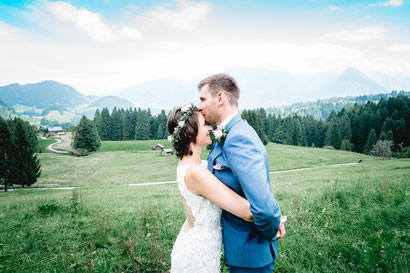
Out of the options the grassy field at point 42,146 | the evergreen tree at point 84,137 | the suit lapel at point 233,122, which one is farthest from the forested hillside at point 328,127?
the suit lapel at point 233,122

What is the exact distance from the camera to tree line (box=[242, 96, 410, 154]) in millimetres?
79475

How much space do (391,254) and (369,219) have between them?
1357mm

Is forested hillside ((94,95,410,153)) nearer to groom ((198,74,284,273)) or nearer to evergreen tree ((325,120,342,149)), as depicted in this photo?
evergreen tree ((325,120,342,149))

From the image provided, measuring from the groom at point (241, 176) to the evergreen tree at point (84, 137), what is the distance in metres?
73.6

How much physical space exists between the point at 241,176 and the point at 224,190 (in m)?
0.33

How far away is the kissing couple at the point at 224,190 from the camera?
222 cm

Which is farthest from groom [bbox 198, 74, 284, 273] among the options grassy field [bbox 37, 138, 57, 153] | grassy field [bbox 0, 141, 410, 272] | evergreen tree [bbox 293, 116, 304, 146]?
evergreen tree [bbox 293, 116, 304, 146]

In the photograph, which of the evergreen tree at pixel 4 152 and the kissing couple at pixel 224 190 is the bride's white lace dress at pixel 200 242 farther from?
the evergreen tree at pixel 4 152

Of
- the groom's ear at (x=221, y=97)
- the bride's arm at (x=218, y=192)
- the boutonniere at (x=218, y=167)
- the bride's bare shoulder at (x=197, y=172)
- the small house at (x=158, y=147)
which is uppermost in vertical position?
the groom's ear at (x=221, y=97)

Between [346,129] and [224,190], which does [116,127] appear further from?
[224,190]

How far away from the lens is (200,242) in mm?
3121

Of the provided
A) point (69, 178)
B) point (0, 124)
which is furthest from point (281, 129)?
point (0, 124)

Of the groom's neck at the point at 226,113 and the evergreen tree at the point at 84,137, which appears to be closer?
the groom's neck at the point at 226,113

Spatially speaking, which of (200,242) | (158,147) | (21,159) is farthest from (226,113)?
(158,147)
